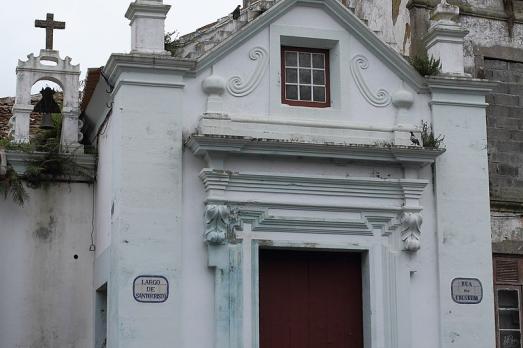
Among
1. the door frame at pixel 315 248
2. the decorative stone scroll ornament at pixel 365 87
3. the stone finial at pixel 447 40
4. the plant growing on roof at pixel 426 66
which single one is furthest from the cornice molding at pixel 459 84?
the door frame at pixel 315 248

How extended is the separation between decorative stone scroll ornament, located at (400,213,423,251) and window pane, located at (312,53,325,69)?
2.44m

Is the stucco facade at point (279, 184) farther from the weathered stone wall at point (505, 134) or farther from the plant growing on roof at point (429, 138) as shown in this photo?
the weathered stone wall at point (505, 134)

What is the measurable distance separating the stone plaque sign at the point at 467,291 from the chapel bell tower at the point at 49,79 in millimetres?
5832

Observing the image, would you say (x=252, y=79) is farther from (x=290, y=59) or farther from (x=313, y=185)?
(x=313, y=185)

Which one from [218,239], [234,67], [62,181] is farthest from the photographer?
[62,181]

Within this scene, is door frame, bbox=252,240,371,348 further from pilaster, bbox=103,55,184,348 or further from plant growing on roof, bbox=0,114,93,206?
plant growing on roof, bbox=0,114,93,206

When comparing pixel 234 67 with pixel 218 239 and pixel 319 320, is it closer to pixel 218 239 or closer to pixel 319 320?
pixel 218 239

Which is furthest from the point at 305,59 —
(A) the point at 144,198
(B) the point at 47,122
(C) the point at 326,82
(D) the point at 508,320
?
(D) the point at 508,320

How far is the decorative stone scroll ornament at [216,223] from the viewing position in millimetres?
12695

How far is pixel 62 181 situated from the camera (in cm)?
1459

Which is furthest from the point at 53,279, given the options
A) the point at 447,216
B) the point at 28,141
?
the point at 447,216

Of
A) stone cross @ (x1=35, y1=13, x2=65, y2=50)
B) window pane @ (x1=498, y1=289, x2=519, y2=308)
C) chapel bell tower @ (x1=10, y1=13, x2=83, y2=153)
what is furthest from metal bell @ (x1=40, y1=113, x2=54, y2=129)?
window pane @ (x1=498, y1=289, x2=519, y2=308)

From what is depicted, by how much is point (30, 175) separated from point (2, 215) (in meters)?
0.69

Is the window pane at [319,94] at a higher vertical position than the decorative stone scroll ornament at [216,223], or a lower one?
higher
